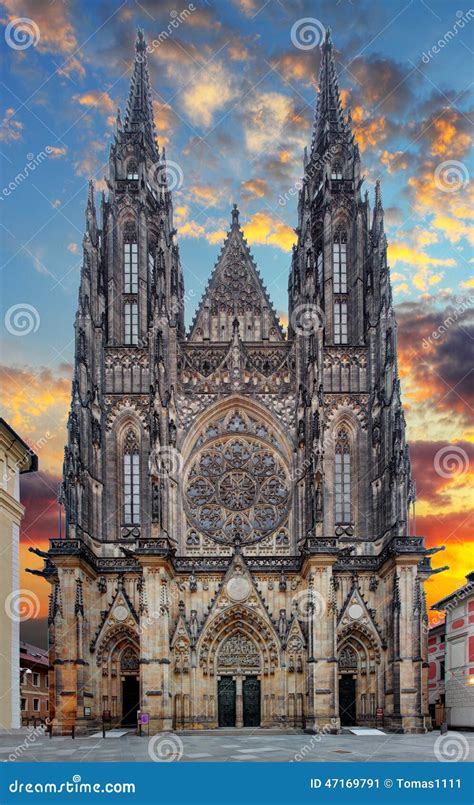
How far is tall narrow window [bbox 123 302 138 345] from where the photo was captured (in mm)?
50509

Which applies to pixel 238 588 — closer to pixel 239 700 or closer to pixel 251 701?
pixel 239 700

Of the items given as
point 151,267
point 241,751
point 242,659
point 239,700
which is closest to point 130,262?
point 151,267

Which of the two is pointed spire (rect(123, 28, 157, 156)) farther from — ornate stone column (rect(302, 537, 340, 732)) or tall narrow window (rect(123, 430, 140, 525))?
ornate stone column (rect(302, 537, 340, 732))

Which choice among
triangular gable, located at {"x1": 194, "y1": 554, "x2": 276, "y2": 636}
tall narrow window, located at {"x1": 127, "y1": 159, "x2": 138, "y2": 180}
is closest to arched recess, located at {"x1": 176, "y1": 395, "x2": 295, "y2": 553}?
triangular gable, located at {"x1": 194, "y1": 554, "x2": 276, "y2": 636}

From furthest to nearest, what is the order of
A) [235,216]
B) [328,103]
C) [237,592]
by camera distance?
[328,103] → [235,216] → [237,592]

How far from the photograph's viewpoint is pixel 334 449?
4822 centimetres

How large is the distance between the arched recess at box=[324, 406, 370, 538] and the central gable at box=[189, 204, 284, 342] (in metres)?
6.52

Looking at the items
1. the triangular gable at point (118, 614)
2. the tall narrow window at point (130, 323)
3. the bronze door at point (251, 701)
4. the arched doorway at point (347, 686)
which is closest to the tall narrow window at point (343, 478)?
the arched doorway at point (347, 686)

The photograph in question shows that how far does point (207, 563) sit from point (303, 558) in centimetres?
532

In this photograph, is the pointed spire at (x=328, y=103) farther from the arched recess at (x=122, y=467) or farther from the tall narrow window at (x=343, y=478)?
the arched recess at (x=122, y=467)

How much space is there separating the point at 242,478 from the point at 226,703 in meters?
12.2

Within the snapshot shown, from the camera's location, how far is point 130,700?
45.0 metres

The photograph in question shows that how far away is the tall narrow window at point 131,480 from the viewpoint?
47.5m

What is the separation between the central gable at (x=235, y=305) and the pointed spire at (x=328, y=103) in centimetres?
1055
